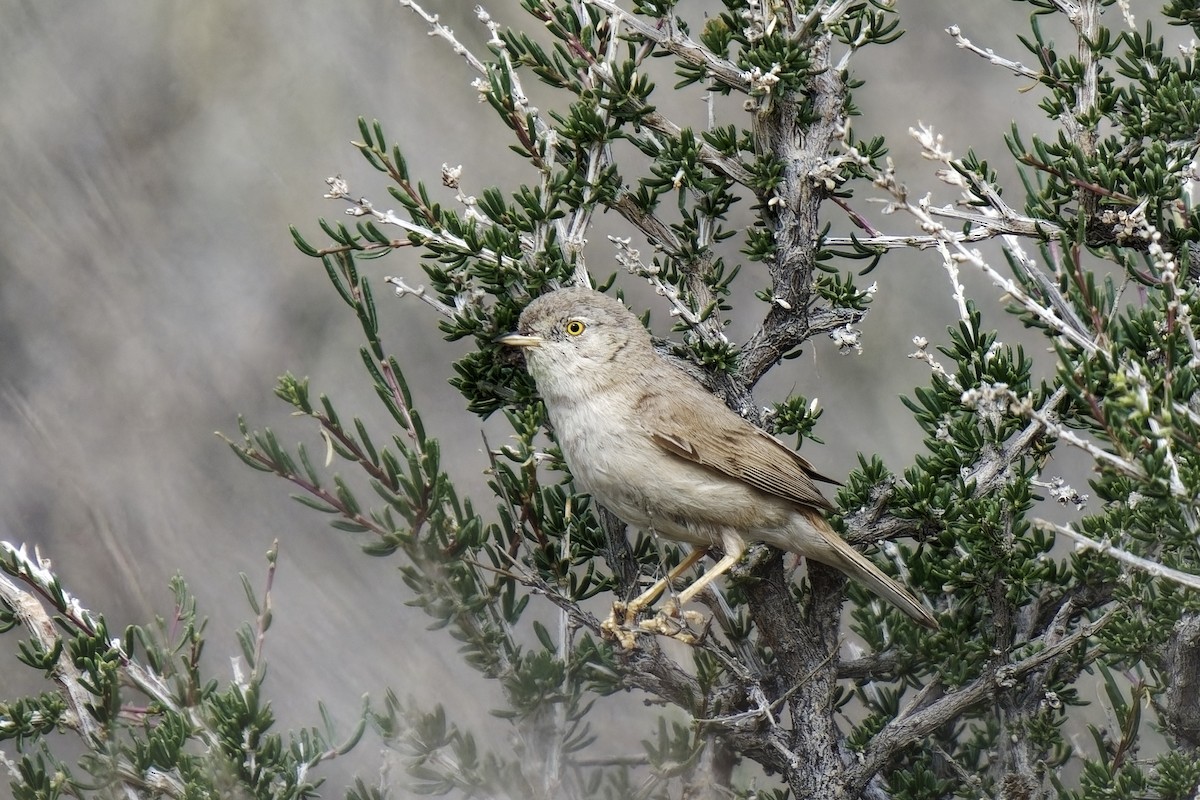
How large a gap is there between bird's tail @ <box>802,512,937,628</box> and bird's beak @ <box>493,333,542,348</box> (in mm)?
917

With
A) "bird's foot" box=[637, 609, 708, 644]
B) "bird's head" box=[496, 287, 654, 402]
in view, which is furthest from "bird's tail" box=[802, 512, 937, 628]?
"bird's head" box=[496, 287, 654, 402]

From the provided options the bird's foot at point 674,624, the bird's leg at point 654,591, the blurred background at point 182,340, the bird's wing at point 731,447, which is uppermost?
the blurred background at point 182,340

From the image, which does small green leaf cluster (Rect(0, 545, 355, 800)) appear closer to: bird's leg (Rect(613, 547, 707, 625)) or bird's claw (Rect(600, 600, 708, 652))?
bird's claw (Rect(600, 600, 708, 652))

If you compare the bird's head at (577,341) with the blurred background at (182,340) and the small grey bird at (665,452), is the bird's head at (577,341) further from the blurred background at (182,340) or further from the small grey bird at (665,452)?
the blurred background at (182,340)

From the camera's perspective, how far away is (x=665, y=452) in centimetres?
332

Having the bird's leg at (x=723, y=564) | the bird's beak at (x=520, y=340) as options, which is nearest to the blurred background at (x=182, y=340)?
the bird's beak at (x=520, y=340)

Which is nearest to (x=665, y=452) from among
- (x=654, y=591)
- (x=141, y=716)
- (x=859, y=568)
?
(x=654, y=591)

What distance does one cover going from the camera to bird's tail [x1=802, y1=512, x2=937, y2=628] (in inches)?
119

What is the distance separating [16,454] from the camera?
1107 millimetres

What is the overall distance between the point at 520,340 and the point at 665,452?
1.90ft

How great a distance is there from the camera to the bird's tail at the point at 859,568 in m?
3.03

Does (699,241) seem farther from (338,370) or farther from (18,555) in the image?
(18,555)

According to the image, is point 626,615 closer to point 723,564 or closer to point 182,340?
point 723,564

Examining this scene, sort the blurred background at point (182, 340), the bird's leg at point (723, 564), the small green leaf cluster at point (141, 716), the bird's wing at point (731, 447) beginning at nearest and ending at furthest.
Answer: the blurred background at point (182, 340)
the small green leaf cluster at point (141, 716)
the bird's leg at point (723, 564)
the bird's wing at point (731, 447)
